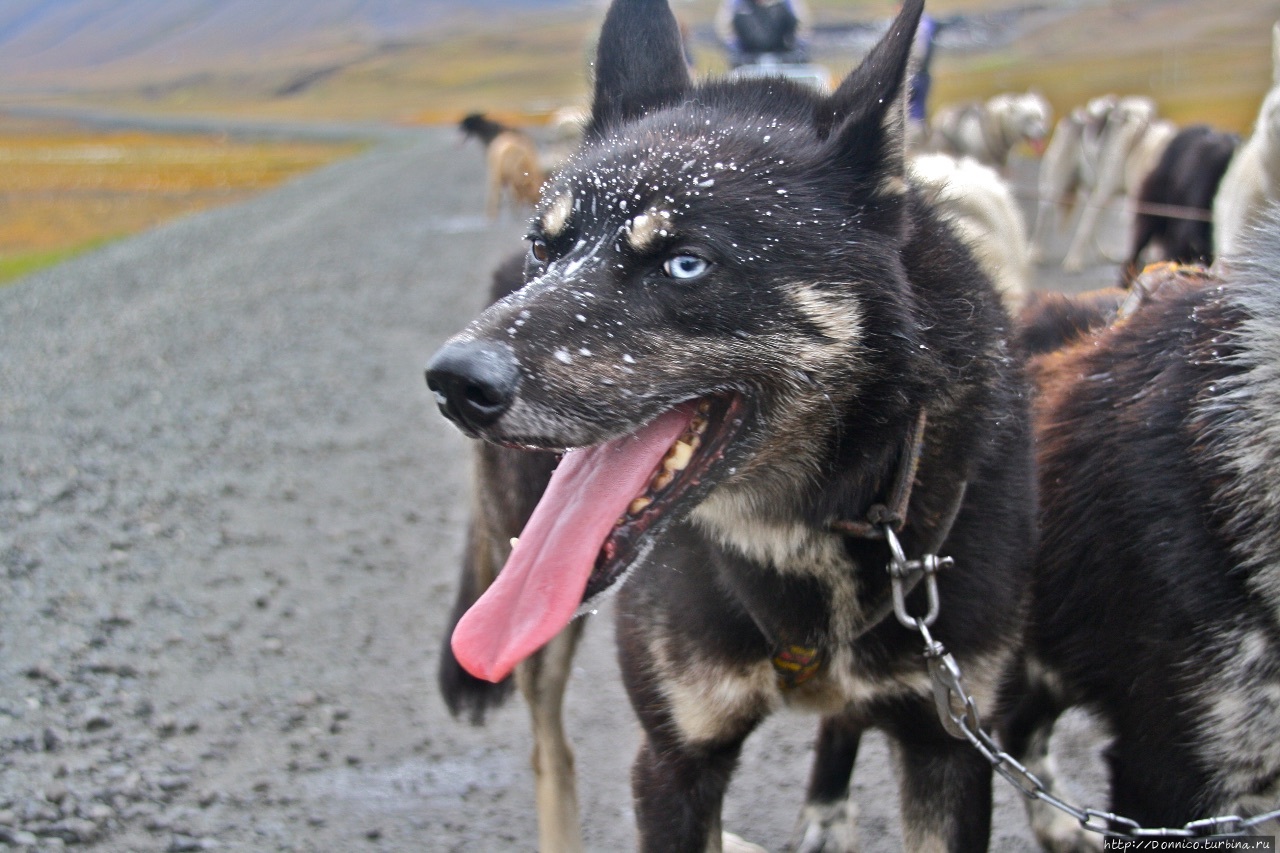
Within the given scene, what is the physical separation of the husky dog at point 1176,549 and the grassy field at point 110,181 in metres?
17.5

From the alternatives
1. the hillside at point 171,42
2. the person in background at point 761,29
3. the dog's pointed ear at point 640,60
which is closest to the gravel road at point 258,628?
the dog's pointed ear at point 640,60

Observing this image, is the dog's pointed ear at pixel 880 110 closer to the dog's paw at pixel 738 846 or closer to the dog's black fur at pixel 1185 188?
the dog's paw at pixel 738 846

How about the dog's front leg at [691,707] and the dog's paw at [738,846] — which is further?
the dog's paw at [738,846]

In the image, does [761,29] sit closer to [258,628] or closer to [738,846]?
[258,628]

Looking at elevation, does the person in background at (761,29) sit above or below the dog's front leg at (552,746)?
above

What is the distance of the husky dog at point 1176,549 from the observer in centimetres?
216

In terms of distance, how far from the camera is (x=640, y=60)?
109 inches

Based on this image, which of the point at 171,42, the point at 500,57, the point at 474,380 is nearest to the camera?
the point at 474,380

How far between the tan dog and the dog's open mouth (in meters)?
15.9

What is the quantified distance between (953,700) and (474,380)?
3.84 feet

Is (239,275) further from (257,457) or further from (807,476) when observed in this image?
(807,476)

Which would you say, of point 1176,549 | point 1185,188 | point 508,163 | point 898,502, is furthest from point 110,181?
point 1176,549

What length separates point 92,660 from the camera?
13.7 feet

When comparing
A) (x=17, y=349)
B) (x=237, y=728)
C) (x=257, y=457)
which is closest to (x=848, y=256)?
(x=237, y=728)
